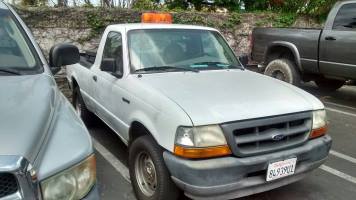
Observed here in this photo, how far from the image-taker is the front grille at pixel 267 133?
3129 millimetres

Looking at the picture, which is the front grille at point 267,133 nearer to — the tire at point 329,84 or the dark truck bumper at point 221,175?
the dark truck bumper at point 221,175

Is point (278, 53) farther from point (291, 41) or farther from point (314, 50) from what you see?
point (314, 50)

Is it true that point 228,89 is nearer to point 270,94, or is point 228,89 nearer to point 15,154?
point 270,94

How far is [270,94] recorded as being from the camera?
12.1 feet

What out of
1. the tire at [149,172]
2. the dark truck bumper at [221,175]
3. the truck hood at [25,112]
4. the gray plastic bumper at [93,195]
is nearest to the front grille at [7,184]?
the truck hood at [25,112]

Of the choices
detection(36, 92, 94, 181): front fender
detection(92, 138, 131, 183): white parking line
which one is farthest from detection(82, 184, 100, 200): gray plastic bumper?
detection(92, 138, 131, 183): white parking line

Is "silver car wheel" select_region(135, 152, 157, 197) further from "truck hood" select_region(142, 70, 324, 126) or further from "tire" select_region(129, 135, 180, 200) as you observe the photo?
"truck hood" select_region(142, 70, 324, 126)

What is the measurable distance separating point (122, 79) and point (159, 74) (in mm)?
401

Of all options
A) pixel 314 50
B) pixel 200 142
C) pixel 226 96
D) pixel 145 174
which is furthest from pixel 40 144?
pixel 314 50

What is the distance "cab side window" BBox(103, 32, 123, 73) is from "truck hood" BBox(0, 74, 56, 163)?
1.46 meters

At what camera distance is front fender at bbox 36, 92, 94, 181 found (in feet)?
6.40

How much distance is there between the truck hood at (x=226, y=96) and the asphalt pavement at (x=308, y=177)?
921 millimetres

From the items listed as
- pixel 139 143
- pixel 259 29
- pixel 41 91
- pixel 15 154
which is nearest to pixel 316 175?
pixel 139 143

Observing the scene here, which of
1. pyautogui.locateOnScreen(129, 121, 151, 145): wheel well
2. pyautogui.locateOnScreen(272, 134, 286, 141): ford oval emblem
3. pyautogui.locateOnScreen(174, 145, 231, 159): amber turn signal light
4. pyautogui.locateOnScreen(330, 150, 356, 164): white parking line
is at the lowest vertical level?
pyautogui.locateOnScreen(330, 150, 356, 164): white parking line
